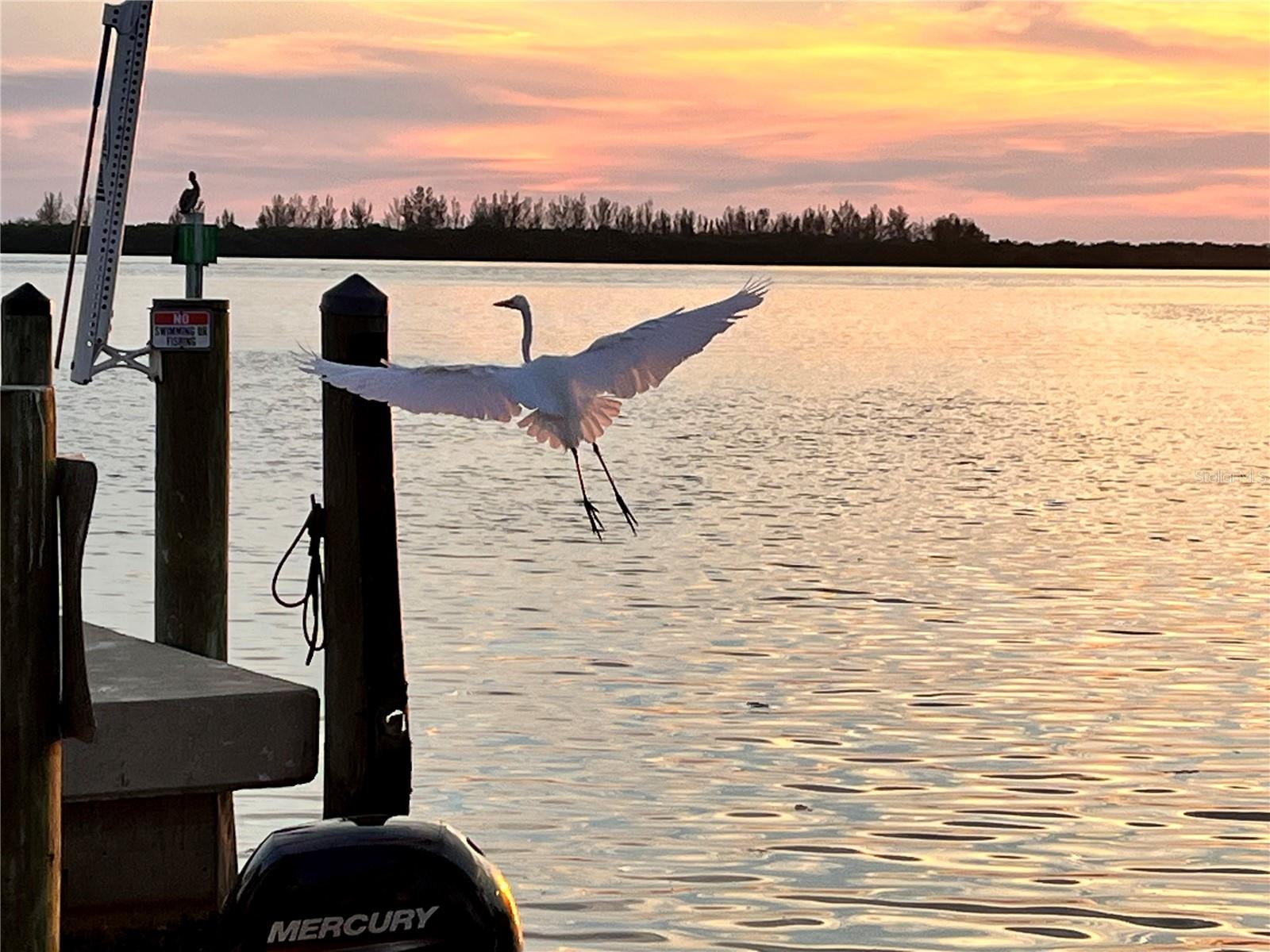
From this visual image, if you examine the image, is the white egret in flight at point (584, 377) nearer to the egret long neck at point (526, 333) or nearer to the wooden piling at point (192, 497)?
the egret long neck at point (526, 333)

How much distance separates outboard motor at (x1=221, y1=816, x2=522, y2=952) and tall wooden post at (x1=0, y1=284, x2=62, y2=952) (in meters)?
0.50

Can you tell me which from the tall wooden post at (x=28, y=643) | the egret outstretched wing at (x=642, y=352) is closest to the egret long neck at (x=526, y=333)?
the egret outstretched wing at (x=642, y=352)

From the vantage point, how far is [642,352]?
8.44 m

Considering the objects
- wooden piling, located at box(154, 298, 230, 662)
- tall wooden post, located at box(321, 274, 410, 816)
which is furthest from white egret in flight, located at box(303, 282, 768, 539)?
wooden piling, located at box(154, 298, 230, 662)

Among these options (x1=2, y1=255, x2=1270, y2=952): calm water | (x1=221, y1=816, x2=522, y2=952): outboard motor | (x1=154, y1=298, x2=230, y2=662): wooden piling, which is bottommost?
(x1=2, y1=255, x2=1270, y2=952): calm water

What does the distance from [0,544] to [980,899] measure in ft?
14.3

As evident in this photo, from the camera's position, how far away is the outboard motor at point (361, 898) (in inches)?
194

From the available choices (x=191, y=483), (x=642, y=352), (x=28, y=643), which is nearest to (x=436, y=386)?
(x=642, y=352)

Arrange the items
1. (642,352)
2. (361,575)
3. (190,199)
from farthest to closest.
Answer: (190,199) → (642,352) → (361,575)

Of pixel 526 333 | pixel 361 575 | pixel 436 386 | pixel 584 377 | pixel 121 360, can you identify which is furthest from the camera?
pixel 121 360

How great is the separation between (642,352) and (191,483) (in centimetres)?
185

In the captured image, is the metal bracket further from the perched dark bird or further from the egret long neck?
the egret long neck

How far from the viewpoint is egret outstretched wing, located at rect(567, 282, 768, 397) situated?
8.38m

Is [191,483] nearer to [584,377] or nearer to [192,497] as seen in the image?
[192,497]
